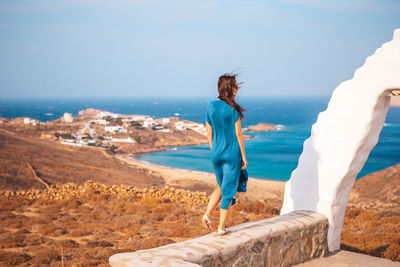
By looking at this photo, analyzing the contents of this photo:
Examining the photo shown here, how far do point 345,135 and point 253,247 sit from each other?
198 cm

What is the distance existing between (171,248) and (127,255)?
41 centimetres

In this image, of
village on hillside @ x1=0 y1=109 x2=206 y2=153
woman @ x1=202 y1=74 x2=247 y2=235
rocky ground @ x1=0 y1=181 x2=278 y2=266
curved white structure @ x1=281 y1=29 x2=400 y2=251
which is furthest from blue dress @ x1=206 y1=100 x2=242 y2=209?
village on hillside @ x1=0 y1=109 x2=206 y2=153

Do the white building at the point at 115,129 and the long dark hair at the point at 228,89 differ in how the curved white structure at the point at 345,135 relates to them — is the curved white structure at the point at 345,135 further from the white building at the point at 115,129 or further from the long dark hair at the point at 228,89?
the white building at the point at 115,129

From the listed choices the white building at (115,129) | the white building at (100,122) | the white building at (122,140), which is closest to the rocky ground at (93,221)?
the white building at (122,140)

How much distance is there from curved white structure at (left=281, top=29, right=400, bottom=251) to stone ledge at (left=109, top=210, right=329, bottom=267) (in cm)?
27

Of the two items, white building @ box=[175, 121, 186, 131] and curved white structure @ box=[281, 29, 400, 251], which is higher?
curved white structure @ box=[281, 29, 400, 251]

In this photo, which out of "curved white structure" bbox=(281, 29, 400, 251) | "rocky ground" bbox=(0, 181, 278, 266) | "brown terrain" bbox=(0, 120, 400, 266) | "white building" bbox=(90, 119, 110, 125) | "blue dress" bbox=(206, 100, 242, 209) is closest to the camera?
"blue dress" bbox=(206, 100, 242, 209)

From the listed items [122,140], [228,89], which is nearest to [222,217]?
[228,89]

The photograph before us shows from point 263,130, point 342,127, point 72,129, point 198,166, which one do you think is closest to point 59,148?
point 198,166

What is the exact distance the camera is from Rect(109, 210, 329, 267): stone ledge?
3058 millimetres

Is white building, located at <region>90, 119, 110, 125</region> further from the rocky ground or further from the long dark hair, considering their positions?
the long dark hair

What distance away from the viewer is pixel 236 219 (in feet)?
31.0

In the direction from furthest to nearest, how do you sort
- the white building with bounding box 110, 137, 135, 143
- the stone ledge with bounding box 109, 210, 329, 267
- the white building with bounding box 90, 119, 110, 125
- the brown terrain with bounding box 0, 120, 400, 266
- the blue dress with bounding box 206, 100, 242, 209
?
the white building with bounding box 90, 119, 110, 125
the white building with bounding box 110, 137, 135, 143
the brown terrain with bounding box 0, 120, 400, 266
the blue dress with bounding box 206, 100, 242, 209
the stone ledge with bounding box 109, 210, 329, 267

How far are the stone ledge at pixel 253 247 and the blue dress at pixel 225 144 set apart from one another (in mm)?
490
